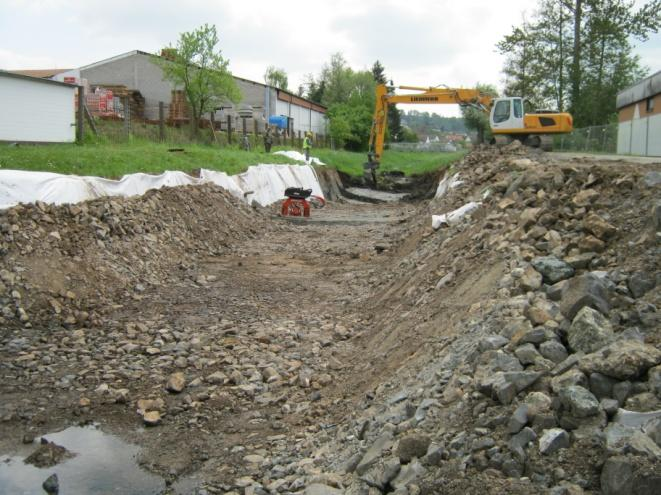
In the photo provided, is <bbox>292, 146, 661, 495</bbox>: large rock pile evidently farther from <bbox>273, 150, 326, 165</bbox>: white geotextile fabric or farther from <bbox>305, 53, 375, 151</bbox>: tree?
<bbox>305, 53, 375, 151</bbox>: tree

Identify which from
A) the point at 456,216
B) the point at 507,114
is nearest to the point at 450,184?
the point at 507,114

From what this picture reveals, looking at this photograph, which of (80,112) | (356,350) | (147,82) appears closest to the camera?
(356,350)

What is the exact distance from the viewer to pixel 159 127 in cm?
2416

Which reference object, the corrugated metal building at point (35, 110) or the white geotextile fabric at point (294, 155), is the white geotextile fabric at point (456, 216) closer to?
the corrugated metal building at point (35, 110)

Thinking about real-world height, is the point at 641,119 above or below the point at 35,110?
above

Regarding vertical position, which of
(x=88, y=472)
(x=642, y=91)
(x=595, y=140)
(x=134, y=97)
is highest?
(x=134, y=97)

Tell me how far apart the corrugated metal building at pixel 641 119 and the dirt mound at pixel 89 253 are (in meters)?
19.7

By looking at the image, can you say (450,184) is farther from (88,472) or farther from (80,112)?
(88,472)

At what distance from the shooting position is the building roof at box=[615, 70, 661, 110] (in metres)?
25.5

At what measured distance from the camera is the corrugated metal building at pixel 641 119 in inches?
995

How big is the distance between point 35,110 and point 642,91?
23929 mm

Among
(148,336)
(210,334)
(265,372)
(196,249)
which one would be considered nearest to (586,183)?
(265,372)

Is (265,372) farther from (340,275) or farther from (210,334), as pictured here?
(340,275)

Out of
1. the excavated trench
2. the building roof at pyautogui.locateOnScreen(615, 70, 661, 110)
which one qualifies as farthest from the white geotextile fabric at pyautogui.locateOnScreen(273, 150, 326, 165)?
the excavated trench
